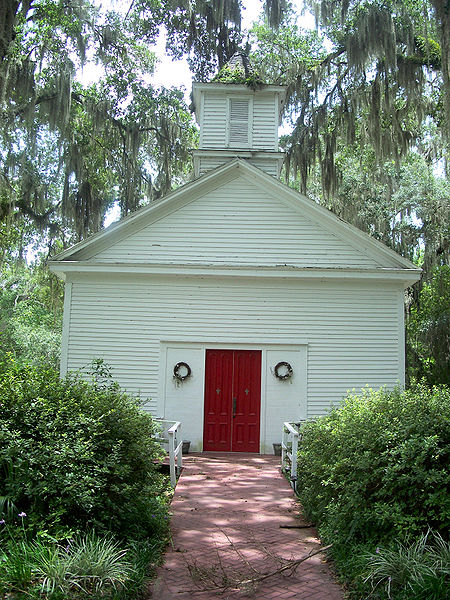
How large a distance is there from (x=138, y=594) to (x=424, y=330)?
15911mm

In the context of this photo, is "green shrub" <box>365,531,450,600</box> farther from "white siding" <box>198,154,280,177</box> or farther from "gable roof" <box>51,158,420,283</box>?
"white siding" <box>198,154,280,177</box>

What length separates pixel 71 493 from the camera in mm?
5066

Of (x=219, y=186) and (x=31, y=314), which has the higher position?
(x=219, y=186)

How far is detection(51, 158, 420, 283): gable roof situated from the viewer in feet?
41.5

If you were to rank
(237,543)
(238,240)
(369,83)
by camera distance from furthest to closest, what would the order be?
1. (369,83)
2. (238,240)
3. (237,543)

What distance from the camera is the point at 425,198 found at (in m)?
21.4

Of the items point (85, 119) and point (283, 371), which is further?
point (85, 119)

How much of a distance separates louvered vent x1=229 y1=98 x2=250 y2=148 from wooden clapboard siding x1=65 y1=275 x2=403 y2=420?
4679mm

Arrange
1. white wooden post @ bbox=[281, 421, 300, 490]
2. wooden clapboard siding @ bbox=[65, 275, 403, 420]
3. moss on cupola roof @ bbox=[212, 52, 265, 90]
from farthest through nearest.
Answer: moss on cupola roof @ bbox=[212, 52, 265, 90]
wooden clapboard siding @ bbox=[65, 275, 403, 420]
white wooden post @ bbox=[281, 421, 300, 490]

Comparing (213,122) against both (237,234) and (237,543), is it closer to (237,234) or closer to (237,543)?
(237,234)

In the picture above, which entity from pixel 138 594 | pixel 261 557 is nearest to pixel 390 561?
pixel 261 557

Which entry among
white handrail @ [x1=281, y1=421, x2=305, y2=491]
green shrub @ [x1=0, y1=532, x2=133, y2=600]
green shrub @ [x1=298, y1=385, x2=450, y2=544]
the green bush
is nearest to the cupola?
white handrail @ [x1=281, y1=421, x2=305, y2=491]

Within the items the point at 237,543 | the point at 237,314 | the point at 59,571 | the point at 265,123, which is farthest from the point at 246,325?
the point at 59,571

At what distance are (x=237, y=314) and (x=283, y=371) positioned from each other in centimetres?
154
